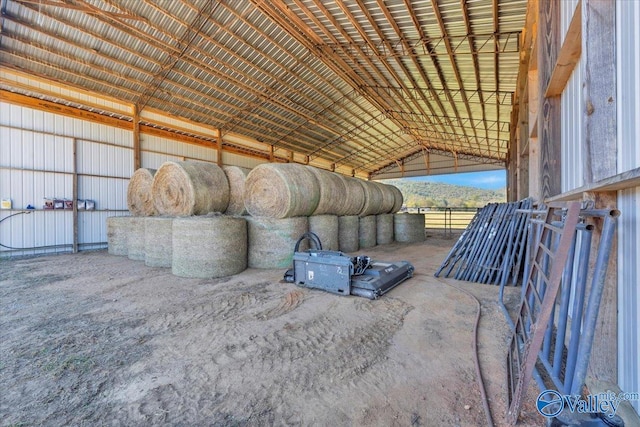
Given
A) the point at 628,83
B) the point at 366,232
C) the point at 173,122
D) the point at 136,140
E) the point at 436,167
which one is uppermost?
the point at 173,122

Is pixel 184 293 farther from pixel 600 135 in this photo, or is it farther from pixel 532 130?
pixel 532 130

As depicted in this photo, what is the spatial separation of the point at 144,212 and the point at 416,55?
9.47 meters

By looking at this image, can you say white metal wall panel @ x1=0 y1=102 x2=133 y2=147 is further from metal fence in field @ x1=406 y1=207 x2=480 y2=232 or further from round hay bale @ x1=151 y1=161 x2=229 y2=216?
metal fence in field @ x1=406 y1=207 x2=480 y2=232

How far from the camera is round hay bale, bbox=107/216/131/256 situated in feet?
25.8

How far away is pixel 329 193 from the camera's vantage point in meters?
7.36

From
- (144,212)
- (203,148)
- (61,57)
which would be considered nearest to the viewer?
(61,57)

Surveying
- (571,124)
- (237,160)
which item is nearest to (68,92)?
(237,160)

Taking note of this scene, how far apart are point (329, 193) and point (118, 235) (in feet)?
20.2

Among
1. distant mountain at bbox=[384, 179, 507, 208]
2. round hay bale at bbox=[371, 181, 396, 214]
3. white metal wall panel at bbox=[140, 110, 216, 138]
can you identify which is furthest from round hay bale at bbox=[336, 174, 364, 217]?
distant mountain at bbox=[384, 179, 507, 208]

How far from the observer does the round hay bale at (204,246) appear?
508 cm

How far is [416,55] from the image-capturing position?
27.4 ft

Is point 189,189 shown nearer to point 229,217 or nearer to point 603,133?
point 229,217

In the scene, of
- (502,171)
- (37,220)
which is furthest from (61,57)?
(502,171)

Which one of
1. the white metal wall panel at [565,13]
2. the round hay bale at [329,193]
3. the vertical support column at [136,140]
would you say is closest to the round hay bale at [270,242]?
the round hay bale at [329,193]
